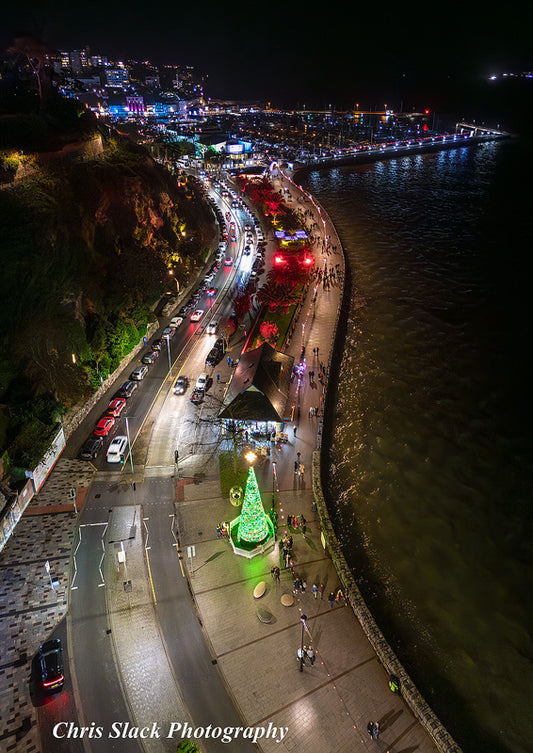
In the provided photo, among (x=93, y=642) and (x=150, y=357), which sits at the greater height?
(x=150, y=357)

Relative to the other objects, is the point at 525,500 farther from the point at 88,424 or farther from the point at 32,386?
the point at 32,386

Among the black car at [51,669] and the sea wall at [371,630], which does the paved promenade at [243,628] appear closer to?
the sea wall at [371,630]

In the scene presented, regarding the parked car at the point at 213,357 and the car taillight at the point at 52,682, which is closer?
the car taillight at the point at 52,682

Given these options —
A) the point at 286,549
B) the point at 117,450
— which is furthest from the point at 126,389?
the point at 286,549

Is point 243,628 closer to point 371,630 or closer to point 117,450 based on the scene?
point 371,630

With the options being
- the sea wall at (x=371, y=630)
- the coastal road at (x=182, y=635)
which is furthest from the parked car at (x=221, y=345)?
the coastal road at (x=182, y=635)

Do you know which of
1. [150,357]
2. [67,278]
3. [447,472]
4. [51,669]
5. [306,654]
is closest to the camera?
[51,669]
